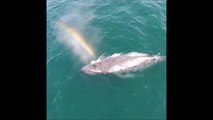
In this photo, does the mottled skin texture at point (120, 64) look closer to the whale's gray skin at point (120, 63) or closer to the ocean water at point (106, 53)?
the whale's gray skin at point (120, 63)

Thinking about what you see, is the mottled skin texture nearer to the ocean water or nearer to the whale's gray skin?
the whale's gray skin

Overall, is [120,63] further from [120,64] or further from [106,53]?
[106,53]

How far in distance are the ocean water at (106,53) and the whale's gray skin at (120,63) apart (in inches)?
14.1

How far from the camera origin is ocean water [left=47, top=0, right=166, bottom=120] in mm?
15044

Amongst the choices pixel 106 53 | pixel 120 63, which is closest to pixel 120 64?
pixel 120 63

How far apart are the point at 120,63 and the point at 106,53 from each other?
1996 millimetres

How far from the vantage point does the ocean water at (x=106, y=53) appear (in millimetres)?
15044

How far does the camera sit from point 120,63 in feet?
56.6
